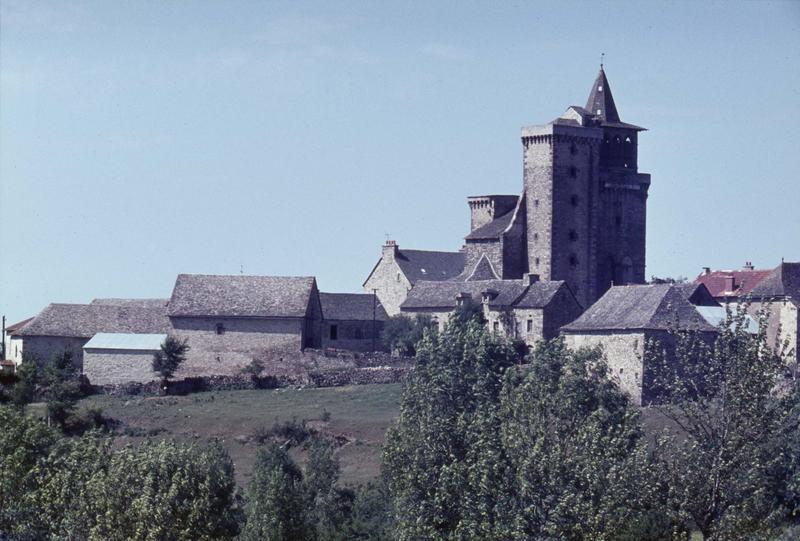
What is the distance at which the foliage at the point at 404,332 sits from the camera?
89.1 metres

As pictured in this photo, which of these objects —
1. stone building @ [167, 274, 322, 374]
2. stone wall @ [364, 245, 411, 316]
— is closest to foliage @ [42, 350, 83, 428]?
stone building @ [167, 274, 322, 374]

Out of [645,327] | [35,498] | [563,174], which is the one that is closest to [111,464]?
[35,498]

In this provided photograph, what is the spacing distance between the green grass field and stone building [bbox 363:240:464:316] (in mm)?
24295

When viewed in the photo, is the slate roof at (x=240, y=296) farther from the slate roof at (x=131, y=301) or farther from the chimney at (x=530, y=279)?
the slate roof at (x=131, y=301)

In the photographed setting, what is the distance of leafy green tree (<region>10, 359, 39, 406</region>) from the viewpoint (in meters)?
72.6

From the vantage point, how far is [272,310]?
86.9 m

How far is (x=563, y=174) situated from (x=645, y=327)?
985 inches

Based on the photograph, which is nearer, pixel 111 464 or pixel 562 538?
pixel 562 538

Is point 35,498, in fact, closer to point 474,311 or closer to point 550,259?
point 474,311

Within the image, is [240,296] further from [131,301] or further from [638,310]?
[131,301]

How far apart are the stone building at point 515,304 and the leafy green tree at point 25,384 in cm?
2299

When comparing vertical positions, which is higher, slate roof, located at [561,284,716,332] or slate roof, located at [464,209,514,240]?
slate roof, located at [464,209,514,240]

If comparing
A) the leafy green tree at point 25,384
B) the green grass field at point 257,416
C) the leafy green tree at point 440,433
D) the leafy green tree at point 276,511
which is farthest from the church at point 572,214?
the leafy green tree at point 276,511

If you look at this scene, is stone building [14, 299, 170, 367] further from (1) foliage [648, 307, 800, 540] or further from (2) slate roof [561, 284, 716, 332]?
(1) foliage [648, 307, 800, 540]
